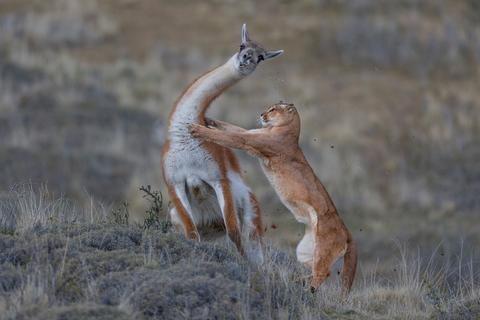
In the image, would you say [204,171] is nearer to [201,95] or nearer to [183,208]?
[183,208]

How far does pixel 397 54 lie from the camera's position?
33.6 meters

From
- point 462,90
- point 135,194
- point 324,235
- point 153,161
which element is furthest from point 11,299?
point 462,90

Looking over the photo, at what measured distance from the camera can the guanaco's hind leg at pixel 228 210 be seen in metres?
12.6

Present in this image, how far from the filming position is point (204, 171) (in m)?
12.6

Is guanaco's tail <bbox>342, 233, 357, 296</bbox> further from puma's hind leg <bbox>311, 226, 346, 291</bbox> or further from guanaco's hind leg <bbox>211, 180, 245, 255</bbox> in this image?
guanaco's hind leg <bbox>211, 180, 245, 255</bbox>

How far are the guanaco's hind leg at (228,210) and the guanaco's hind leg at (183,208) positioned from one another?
1.03ft

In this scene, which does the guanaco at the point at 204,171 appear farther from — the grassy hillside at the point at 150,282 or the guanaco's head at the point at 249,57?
the grassy hillside at the point at 150,282

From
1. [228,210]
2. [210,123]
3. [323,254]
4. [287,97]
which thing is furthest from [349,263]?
[287,97]

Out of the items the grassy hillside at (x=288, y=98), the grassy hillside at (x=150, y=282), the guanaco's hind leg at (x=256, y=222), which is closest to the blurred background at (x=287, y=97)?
the grassy hillside at (x=288, y=98)

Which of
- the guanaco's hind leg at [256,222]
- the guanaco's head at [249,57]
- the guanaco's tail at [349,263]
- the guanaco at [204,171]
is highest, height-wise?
the guanaco's head at [249,57]

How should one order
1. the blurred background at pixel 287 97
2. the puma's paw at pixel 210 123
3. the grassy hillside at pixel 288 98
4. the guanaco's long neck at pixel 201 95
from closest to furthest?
the guanaco's long neck at pixel 201 95 < the puma's paw at pixel 210 123 < the grassy hillside at pixel 288 98 < the blurred background at pixel 287 97

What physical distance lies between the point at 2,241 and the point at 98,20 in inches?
943

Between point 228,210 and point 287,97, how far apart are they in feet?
55.5

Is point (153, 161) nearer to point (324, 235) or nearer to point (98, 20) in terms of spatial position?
point (98, 20)
